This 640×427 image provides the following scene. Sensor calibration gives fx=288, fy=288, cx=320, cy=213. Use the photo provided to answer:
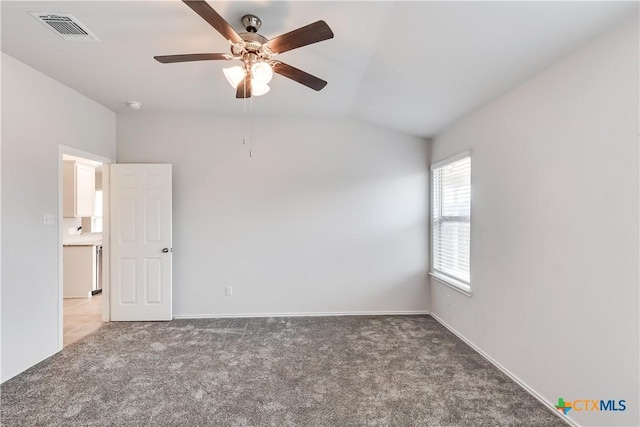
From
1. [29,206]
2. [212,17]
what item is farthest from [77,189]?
[212,17]

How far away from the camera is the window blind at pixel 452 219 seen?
317 centimetres

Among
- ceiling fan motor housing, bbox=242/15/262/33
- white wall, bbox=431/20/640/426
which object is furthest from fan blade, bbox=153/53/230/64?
white wall, bbox=431/20/640/426

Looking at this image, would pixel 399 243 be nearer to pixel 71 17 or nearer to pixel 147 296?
pixel 147 296

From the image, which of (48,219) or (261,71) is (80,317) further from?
(261,71)

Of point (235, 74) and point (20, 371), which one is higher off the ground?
point (235, 74)

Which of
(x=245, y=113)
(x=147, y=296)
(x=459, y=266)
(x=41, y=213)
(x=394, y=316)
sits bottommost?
(x=394, y=316)

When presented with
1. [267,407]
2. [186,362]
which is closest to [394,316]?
[267,407]

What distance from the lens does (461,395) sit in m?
2.16

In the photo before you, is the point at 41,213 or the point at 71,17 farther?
the point at 41,213

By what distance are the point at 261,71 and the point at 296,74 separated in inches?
11.4

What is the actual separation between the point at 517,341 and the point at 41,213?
432 centimetres

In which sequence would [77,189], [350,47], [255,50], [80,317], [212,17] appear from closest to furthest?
[212,17], [255,50], [350,47], [80,317], [77,189]

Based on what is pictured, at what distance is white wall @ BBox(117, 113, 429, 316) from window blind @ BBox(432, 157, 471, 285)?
0.62 feet

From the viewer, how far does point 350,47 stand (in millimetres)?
2246
